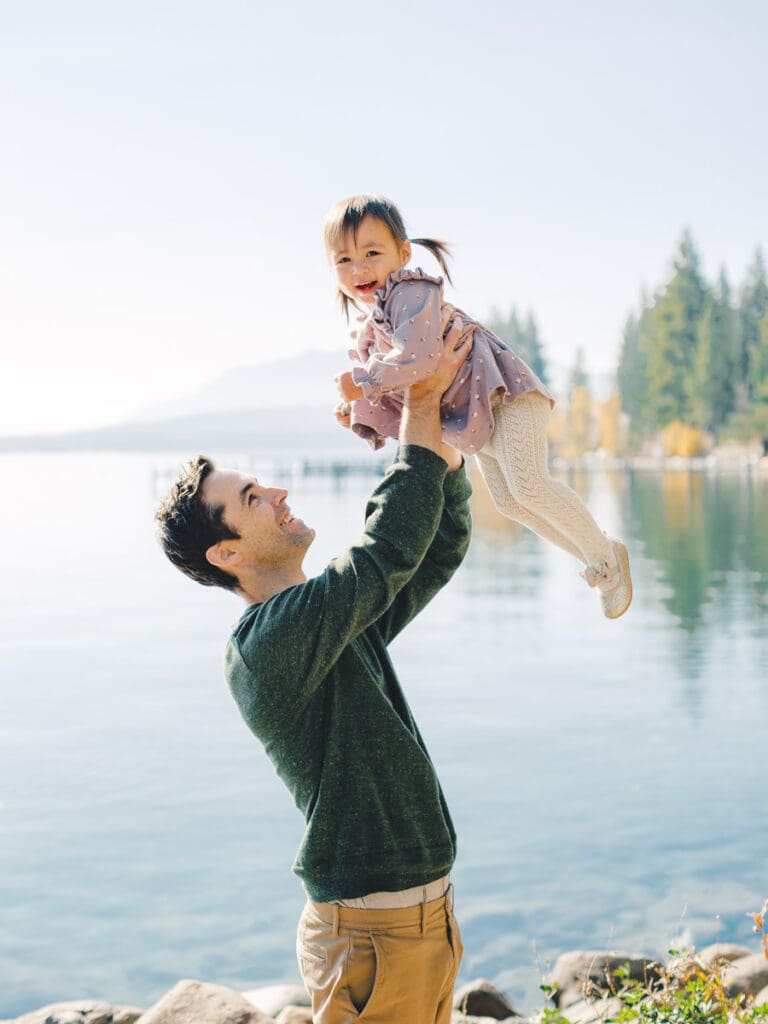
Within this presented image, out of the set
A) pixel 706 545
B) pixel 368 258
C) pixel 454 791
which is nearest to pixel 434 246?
pixel 368 258

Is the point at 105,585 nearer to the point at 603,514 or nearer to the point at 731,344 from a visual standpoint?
the point at 603,514

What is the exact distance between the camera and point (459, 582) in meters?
22.9

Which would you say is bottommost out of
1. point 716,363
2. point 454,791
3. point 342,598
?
point 454,791

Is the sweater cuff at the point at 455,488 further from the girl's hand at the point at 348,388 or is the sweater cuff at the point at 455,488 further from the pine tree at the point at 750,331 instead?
the pine tree at the point at 750,331

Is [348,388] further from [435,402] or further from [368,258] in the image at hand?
[435,402]

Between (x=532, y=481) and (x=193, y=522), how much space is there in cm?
80

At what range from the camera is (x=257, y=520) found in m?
2.23

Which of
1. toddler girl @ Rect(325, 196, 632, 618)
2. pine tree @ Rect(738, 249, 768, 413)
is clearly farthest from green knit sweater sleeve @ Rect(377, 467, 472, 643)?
pine tree @ Rect(738, 249, 768, 413)

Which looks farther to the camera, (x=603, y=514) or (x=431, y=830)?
(x=603, y=514)

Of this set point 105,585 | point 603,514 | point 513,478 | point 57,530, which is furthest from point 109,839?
point 57,530

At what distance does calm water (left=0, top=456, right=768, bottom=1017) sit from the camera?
6.75 m

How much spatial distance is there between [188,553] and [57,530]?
3683cm

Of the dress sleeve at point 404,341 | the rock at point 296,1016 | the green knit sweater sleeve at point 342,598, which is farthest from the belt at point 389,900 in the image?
the rock at point 296,1016

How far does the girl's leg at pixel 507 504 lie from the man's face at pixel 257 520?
596mm
